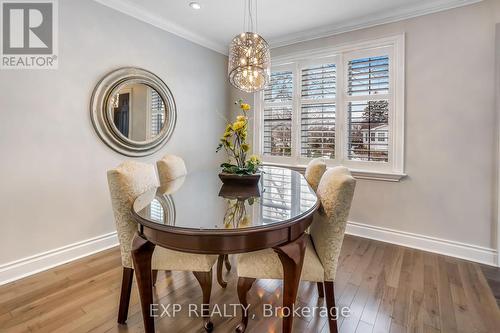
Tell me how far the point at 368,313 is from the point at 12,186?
2.94 meters

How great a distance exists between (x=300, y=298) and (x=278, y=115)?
262cm

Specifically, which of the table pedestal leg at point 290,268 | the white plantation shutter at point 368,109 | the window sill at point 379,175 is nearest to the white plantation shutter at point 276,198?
the table pedestal leg at point 290,268

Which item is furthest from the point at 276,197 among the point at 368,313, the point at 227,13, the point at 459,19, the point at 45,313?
the point at 459,19

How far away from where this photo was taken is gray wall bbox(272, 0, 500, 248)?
2.44 meters

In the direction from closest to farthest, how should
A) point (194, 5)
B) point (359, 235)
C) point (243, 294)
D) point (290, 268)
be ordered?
1. point (290, 268)
2. point (243, 294)
3. point (194, 5)
4. point (359, 235)

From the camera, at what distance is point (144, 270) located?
1.32 m

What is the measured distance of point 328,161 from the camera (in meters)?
3.37

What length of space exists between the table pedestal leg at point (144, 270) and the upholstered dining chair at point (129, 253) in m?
0.14

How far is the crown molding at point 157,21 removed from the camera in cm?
268

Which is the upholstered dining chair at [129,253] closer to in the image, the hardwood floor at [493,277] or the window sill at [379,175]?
the hardwood floor at [493,277]

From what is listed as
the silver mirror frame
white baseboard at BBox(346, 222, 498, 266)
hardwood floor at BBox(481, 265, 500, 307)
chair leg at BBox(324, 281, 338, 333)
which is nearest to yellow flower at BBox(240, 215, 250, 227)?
chair leg at BBox(324, 281, 338, 333)

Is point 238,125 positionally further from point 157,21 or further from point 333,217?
point 157,21

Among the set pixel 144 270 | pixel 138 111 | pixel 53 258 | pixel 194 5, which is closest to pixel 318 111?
pixel 194 5

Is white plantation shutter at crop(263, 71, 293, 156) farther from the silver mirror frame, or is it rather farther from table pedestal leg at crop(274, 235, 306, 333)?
table pedestal leg at crop(274, 235, 306, 333)
